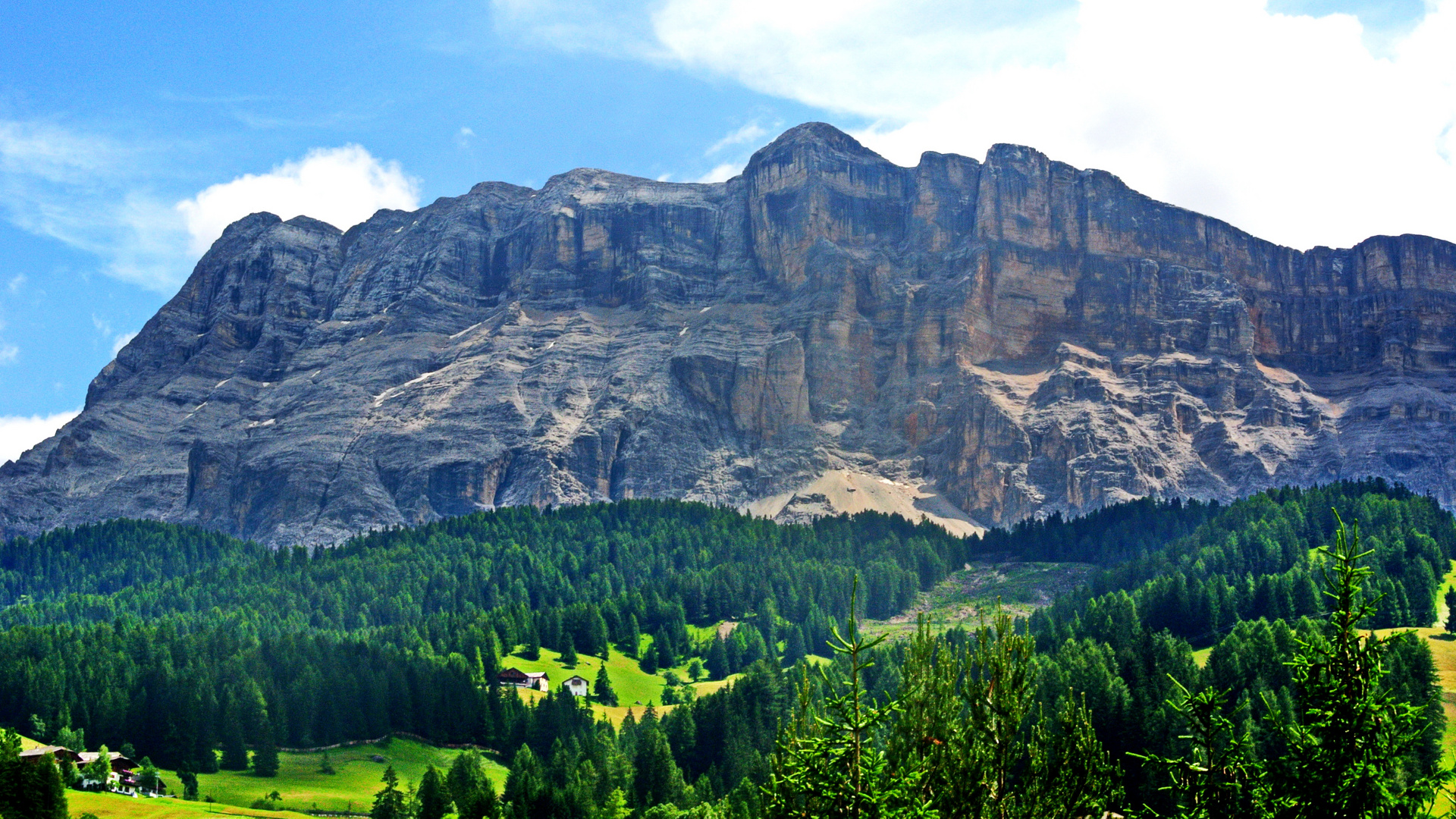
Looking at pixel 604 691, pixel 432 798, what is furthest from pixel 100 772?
pixel 604 691

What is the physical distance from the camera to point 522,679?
183875 mm

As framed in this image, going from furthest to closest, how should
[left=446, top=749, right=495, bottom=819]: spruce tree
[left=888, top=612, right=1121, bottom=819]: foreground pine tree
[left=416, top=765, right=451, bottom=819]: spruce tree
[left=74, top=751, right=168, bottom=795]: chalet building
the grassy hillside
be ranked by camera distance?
1. the grassy hillside
2. [left=74, top=751, right=168, bottom=795]: chalet building
3. [left=416, top=765, right=451, bottom=819]: spruce tree
4. [left=446, top=749, right=495, bottom=819]: spruce tree
5. [left=888, top=612, right=1121, bottom=819]: foreground pine tree

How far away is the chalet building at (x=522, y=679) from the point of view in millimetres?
183375

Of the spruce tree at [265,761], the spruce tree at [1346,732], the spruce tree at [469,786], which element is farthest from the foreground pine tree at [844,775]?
the spruce tree at [265,761]

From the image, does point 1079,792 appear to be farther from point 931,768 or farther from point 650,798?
point 650,798

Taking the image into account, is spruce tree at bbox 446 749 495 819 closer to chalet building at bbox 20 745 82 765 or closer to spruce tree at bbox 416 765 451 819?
spruce tree at bbox 416 765 451 819

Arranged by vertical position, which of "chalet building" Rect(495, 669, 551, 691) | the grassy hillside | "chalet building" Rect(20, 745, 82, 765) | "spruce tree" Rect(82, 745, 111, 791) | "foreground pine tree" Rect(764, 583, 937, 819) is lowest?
the grassy hillside

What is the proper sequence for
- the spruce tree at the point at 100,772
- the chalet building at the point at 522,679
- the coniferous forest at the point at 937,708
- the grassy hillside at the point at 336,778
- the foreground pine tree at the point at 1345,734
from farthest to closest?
the chalet building at the point at 522,679 < the grassy hillside at the point at 336,778 < the spruce tree at the point at 100,772 < the coniferous forest at the point at 937,708 < the foreground pine tree at the point at 1345,734

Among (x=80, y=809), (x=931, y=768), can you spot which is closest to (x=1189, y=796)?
(x=931, y=768)

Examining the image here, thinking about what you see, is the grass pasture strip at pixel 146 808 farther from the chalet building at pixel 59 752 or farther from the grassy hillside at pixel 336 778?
the grassy hillside at pixel 336 778

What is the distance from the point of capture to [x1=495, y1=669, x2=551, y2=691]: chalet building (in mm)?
183375

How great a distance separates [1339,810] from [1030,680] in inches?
353

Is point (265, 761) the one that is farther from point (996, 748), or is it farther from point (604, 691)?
point (996, 748)

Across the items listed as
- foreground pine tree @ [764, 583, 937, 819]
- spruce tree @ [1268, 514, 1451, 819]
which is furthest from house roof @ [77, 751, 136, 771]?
spruce tree @ [1268, 514, 1451, 819]
